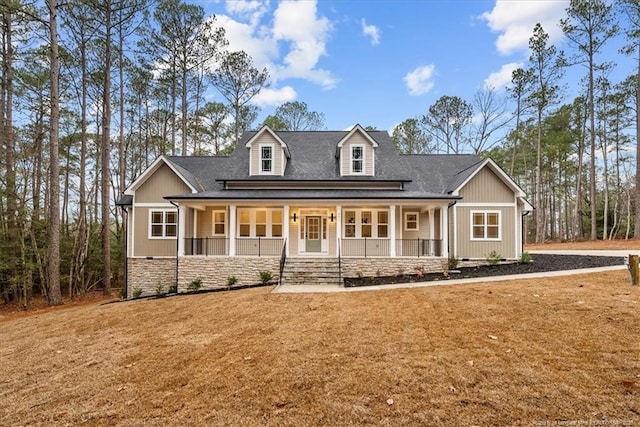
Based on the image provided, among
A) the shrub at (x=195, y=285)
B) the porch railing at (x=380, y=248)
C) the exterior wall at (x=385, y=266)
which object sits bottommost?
the shrub at (x=195, y=285)

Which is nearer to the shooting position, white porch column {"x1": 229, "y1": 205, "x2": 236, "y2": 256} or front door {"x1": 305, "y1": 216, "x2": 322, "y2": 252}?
white porch column {"x1": 229, "y1": 205, "x2": 236, "y2": 256}

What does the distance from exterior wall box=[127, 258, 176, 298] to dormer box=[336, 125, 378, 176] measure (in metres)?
9.25

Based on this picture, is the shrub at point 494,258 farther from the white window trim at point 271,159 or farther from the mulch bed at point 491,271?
the white window trim at point 271,159

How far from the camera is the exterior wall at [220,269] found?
12.6m

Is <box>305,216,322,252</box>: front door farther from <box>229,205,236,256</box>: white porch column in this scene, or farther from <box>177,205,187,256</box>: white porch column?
<box>177,205,187,256</box>: white porch column

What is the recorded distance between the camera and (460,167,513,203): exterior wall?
14172 millimetres

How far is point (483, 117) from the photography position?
2731cm

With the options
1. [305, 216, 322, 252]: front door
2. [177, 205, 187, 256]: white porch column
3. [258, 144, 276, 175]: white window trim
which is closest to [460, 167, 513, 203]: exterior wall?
[305, 216, 322, 252]: front door

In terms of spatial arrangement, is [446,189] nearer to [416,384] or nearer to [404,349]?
[404,349]

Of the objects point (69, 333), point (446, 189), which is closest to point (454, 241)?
point (446, 189)

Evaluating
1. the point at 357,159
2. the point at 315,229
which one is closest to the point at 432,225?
the point at 357,159

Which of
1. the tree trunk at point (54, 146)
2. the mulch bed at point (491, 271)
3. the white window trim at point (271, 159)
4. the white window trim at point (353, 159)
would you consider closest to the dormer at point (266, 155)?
the white window trim at point (271, 159)

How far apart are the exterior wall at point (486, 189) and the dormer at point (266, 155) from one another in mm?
8864

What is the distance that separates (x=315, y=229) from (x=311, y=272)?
324 cm
